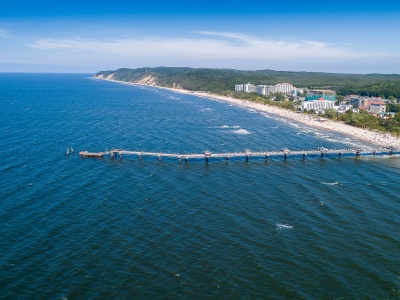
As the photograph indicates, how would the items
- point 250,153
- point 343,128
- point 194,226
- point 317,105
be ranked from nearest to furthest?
point 194,226 → point 250,153 → point 343,128 → point 317,105

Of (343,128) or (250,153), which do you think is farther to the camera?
(343,128)

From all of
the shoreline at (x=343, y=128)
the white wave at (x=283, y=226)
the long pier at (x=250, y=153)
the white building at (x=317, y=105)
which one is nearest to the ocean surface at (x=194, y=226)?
the white wave at (x=283, y=226)

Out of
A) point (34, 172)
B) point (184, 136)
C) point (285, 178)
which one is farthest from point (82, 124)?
point (285, 178)

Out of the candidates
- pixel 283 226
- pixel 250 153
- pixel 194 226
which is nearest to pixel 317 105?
pixel 250 153

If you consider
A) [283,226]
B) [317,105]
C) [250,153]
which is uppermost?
[317,105]

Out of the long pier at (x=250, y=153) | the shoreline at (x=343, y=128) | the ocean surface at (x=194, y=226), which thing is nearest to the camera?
the ocean surface at (x=194, y=226)

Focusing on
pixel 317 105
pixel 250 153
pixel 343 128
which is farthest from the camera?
pixel 317 105

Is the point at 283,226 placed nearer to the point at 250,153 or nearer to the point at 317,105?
the point at 250,153

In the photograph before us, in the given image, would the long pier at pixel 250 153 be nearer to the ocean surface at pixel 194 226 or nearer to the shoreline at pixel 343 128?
the ocean surface at pixel 194 226
